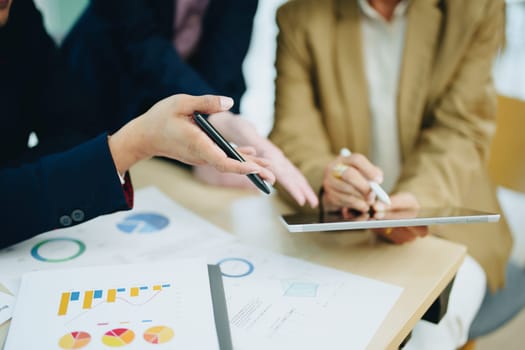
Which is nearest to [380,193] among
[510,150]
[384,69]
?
[384,69]

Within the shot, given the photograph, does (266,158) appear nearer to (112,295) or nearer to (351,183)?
(351,183)

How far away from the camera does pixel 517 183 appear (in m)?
1.19

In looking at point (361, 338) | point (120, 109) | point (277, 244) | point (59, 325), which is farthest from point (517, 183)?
point (59, 325)

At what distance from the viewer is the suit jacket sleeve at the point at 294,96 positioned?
1.08m

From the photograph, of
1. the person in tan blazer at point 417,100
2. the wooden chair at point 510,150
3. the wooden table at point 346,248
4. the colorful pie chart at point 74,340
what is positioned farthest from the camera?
the wooden chair at point 510,150

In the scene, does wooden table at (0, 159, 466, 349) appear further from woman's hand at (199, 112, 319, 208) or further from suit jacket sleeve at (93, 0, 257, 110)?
suit jacket sleeve at (93, 0, 257, 110)

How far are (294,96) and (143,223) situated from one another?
45 cm

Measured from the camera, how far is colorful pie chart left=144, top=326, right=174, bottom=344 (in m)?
0.54

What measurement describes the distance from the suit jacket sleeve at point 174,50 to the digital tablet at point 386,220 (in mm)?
407

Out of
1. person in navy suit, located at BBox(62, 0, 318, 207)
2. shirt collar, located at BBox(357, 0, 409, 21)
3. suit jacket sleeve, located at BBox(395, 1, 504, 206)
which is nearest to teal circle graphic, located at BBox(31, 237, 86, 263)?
person in navy suit, located at BBox(62, 0, 318, 207)

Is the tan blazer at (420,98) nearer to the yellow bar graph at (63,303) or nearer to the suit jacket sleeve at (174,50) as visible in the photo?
the suit jacket sleeve at (174,50)

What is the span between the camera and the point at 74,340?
0.53 m

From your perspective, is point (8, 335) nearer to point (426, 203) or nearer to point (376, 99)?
point (426, 203)

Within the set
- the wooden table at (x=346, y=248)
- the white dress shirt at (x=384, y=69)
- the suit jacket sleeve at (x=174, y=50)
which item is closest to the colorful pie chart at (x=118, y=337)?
the wooden table at (x=346, y=248)
